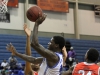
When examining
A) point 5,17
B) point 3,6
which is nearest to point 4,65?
point 5,17

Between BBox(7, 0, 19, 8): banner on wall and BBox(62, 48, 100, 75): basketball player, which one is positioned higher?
BBox(7, 0, 19, 8): banner on wall

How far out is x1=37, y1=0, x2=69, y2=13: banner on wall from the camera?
13947mm

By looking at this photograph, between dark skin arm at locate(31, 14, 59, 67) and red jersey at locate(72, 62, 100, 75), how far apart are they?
55 cm

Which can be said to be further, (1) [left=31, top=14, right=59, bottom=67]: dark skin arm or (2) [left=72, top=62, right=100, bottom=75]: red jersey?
(2) [left=72, top=62, right=100, bottom=75]: red jersey

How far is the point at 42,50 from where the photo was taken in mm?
2652

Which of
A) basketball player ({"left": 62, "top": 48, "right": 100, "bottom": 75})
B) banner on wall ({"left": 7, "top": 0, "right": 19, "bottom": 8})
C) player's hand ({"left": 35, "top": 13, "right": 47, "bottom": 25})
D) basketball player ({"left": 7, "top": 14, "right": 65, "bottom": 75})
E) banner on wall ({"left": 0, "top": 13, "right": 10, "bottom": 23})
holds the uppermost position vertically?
player's hand ({"left": 35, "top": 13, "right": 47, "bottom": 25})

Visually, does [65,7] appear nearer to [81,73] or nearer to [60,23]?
[60,23]

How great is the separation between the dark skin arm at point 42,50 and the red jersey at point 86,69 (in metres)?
0.55

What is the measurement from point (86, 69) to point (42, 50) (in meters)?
0.79

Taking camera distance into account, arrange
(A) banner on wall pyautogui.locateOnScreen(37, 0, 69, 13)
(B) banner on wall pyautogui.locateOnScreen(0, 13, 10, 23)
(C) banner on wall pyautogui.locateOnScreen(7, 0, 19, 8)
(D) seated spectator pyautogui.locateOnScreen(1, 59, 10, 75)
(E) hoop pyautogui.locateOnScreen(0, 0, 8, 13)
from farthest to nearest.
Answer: (A) banner on wall pyautogui.locateOnScreen(37, 0, 69, 13) < (C) banner on wall pyautogui.locateOnScreen(7, 0, 19, 8) < (B) banner on wall pyautogui.locateOnScreen(0, 13, 10, 23) < (E) hoop pyautogui.locateOnScreen(0, 0, 8, 13) < (D) seated spectator pyautogui.locateOnScreen(1, 59, 10, 75)

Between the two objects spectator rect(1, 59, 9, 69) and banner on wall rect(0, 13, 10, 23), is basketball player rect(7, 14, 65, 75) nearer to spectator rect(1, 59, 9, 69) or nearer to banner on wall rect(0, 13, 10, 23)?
spectator rect(1, 59, 9, 69)

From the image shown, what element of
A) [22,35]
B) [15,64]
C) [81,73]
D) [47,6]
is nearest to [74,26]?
[47,6]

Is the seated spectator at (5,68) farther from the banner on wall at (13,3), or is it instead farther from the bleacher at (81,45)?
the bleacher at (81,45)

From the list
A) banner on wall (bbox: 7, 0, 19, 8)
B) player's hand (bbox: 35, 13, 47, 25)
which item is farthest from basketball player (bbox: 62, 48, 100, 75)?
banner on wall (bbox: 7, 0, 19, 8)
